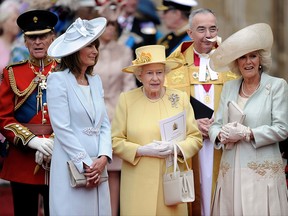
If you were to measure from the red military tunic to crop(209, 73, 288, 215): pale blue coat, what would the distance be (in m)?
1.54

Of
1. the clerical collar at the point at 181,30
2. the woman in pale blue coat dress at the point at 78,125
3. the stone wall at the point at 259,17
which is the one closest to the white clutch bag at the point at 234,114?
the woman in pale blue coat dress at the point at 78,125

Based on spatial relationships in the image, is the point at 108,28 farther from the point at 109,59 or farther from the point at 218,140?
the point at 218,140

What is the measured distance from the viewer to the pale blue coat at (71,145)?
790cm

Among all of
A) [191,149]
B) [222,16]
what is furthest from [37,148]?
[222,16]

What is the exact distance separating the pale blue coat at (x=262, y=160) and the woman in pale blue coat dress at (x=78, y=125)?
1.15 metres

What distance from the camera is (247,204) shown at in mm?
8547

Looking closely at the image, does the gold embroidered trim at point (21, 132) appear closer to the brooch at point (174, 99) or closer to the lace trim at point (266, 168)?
the brooch at point (174, 99)

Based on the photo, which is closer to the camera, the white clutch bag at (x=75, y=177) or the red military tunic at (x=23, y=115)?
the white clutch bag at (x=75, y=177)

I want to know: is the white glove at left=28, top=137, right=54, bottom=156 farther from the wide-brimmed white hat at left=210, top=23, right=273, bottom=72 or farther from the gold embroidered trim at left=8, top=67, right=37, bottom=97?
the wide-brimmed white hat at left=210, top=23, right=273, bottom=72

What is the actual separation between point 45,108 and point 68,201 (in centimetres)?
108

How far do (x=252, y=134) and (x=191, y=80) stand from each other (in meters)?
1.18

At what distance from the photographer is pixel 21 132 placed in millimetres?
8523

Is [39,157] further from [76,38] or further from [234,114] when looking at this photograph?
[234,114]

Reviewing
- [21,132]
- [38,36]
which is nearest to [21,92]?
[21,132]
